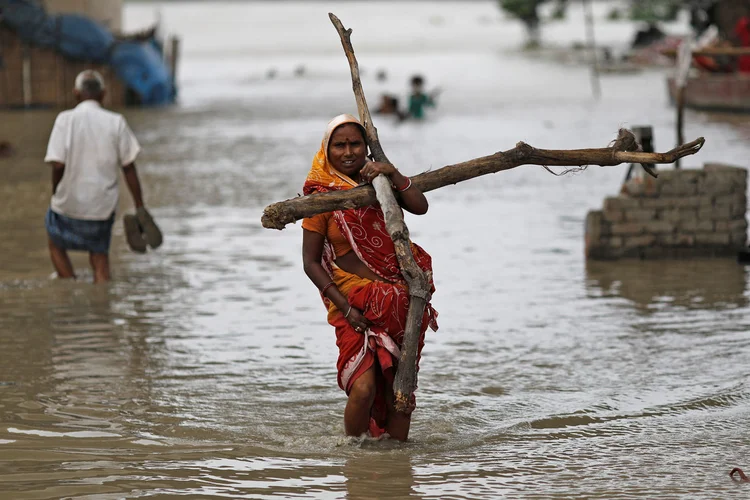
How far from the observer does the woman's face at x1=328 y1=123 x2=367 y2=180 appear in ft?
15.7

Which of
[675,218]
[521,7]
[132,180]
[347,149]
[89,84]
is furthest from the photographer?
[521,7]

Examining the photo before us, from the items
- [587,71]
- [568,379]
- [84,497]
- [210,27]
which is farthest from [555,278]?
[210,27]

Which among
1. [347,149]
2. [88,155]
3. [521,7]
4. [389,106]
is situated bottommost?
[88,155]

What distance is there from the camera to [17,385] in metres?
6.08

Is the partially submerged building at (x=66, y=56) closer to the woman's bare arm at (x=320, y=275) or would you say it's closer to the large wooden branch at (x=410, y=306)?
the woman's bare arm at (x=320, y=275)

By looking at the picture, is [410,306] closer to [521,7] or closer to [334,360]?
[334,360]

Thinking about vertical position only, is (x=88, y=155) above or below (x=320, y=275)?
above

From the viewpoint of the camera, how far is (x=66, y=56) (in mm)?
23906

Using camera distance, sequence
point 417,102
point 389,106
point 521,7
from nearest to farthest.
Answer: point 417,102
point 389,106
point 521,7

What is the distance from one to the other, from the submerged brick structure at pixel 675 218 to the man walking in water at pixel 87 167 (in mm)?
3480

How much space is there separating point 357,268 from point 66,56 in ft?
66.8

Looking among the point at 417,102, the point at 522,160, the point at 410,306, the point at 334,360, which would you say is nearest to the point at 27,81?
the point at 417,102

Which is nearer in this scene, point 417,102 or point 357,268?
point 357,268

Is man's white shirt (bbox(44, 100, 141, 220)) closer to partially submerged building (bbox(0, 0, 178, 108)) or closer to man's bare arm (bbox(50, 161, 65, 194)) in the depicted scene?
man's bare arm (bbox(50, 161, 65, 194))
